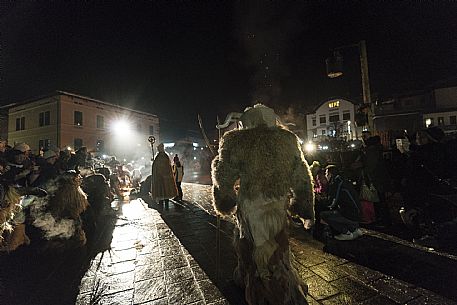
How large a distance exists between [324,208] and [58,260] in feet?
16.7

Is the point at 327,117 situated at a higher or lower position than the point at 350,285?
higher

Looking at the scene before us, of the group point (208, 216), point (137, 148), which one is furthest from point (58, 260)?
point (137, 148)

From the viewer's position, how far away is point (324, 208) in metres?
5.00

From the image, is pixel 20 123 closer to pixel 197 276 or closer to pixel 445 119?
pixel 197 276

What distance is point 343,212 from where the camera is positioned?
435 cm

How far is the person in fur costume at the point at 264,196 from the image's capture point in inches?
91.0

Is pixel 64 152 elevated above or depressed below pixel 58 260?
above

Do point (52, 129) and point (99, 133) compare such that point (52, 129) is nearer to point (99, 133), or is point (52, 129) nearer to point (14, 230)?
point (99, 133)

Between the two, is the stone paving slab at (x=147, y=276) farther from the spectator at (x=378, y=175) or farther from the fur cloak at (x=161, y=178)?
the spectator at (x=378, y=175)

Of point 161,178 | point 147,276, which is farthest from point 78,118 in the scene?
point 147,276

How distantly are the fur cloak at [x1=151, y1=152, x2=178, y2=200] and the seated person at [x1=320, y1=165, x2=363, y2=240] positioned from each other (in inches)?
191

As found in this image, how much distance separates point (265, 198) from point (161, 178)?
573 centimetres

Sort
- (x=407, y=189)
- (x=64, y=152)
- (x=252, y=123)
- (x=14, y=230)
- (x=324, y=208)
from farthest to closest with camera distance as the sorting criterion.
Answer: (x=64, y=152) < (x=324, y=208) < (x=407, y=189) < (x=14, y=230) < (x=252, y=123)

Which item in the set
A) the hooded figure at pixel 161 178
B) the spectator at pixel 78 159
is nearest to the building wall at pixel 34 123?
the spectator at pixel 78 159
